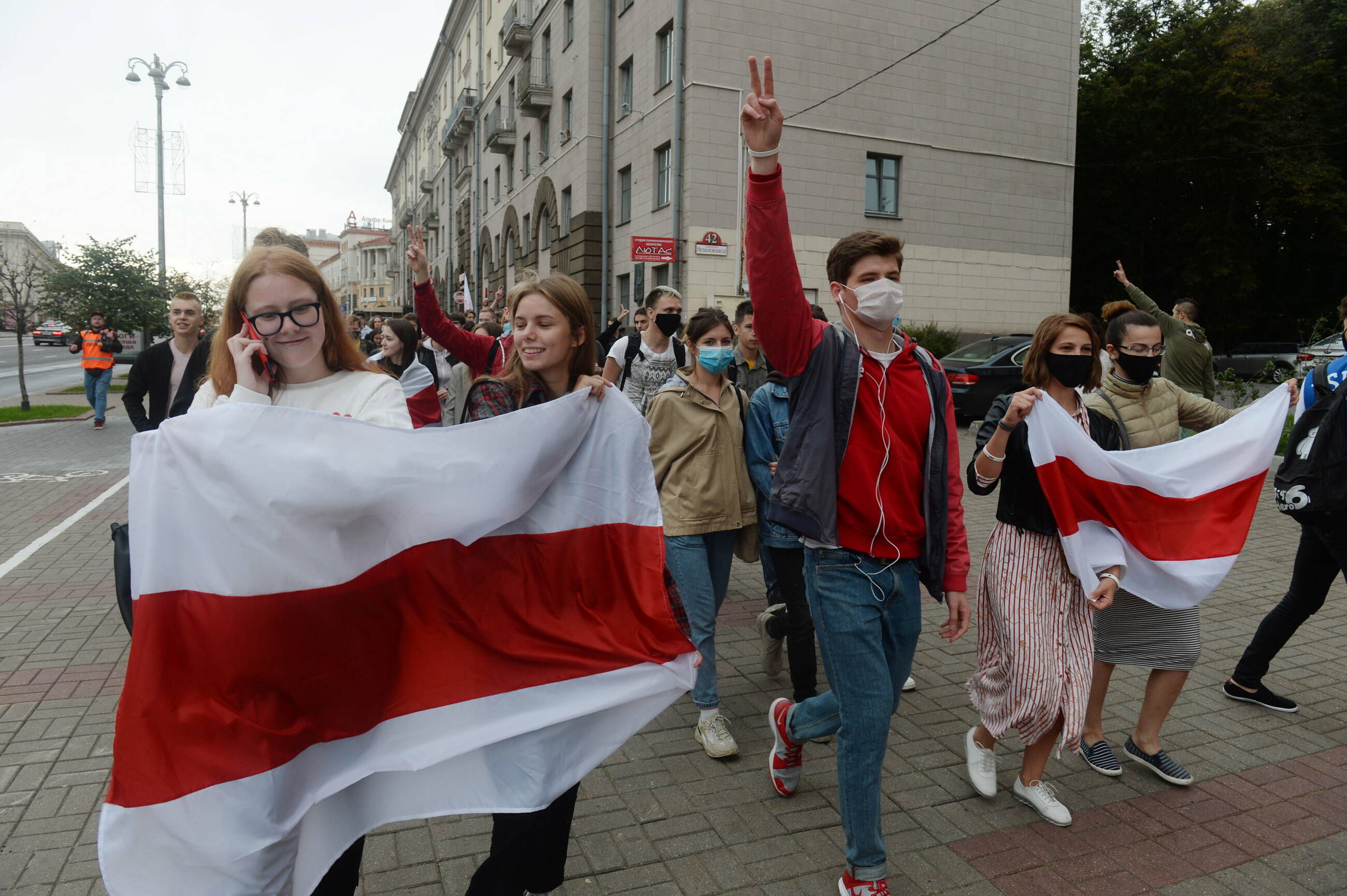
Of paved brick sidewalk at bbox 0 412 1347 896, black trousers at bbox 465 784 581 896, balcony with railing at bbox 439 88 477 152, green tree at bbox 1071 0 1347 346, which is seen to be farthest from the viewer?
balcony with railing at bbox 439 88 477 152

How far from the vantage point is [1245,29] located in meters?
30.4

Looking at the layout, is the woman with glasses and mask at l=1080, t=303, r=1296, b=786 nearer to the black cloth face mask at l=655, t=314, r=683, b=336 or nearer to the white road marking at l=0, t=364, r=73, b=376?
the black cloth face mask at l=655, t=314, r=683, b=336

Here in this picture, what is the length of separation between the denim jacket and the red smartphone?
8.04 feet

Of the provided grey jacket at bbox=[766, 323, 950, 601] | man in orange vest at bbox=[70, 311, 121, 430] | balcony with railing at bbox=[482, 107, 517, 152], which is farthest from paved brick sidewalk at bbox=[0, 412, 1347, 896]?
balcony with railing at bbox=[482, 107, 517, 152]

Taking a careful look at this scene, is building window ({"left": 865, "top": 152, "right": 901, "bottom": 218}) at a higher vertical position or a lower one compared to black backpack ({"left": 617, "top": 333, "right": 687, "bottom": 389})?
higher

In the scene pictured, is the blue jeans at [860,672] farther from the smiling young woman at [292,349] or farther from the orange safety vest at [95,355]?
the orange safety vest at [95,355]

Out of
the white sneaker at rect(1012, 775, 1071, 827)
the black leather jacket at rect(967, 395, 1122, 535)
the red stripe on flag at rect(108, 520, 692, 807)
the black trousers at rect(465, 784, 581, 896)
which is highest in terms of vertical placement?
the black leather jacket at rect(967, 395, 1122, 535)

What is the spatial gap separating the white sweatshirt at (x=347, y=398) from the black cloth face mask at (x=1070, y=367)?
2467 millimetres

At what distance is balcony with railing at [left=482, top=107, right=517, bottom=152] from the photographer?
36250 mm

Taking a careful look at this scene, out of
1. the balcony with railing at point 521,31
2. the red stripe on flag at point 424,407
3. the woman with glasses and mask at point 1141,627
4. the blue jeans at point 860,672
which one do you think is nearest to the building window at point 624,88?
the balcony with railing at point 521,31

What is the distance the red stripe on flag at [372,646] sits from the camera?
6.46ft

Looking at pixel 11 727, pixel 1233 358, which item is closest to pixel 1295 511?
pixel 11 727

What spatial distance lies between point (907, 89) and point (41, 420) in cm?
2070

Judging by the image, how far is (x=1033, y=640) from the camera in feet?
11.4
